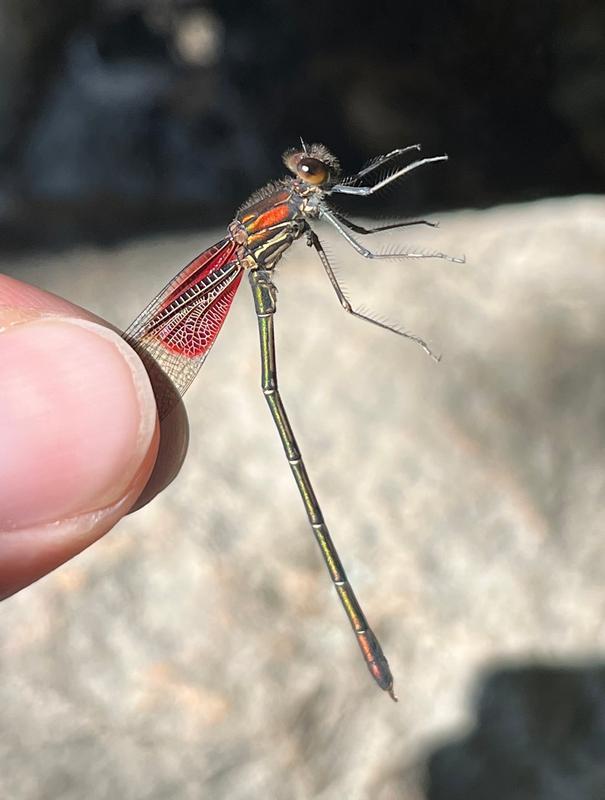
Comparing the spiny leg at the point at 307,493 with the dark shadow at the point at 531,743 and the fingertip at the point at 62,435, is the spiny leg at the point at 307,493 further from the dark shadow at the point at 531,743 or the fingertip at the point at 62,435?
the dark shadow at the point at 531,743

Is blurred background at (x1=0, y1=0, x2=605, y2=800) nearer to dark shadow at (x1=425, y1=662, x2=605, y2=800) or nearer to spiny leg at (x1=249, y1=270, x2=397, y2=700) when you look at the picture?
dark shadow at (x1=425, y1=662, x2=605, y2=800)

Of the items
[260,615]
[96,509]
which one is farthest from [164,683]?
→ [96,509]

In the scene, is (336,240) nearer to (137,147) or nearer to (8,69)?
(137,147)

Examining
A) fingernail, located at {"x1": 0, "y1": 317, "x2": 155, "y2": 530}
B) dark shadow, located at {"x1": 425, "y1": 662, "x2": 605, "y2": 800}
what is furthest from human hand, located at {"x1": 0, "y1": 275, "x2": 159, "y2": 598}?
dark shadow, located at {"x1": 425, "y1": 662, "x2": 605, "y2": 800}

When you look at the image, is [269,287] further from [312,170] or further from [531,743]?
[531,743]

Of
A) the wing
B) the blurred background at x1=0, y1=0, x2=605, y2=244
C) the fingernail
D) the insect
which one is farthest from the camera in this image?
the blurred background at x1=0, y1=0, x2=605, y2=244

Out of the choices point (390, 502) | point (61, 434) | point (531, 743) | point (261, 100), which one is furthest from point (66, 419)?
point (261, 100)

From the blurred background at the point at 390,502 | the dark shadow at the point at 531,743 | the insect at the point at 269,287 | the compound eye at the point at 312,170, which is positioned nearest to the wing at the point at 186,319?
the insect at the point at 269,287
